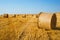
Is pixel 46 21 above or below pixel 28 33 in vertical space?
above

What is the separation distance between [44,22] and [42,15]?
2.66 feet

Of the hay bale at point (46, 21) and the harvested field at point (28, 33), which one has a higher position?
the hay bale at point (46, 21)

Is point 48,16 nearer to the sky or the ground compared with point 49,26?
nearer to the sky

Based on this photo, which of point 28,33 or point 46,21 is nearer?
point 28,33

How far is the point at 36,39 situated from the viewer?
9266 millimetres

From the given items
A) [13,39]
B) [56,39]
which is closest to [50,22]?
[56,39]

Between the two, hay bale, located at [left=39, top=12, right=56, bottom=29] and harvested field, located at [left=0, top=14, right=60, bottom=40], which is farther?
hay bale, located at [left=39, top=12, right=56, bottom=29]

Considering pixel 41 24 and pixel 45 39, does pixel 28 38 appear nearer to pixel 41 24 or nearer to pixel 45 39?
pixel 45 39

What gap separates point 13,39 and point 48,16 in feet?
15.1

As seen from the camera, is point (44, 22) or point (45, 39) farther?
point (44, 22)

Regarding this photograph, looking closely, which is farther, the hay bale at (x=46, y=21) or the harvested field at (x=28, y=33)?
the hay bale at (x=46, y=21)

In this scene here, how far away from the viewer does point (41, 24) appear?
1279cm

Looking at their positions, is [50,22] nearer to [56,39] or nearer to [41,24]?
[41,24]

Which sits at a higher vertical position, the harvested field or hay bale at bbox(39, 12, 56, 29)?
hay bale at bbox(39, 12, 56, 29)
